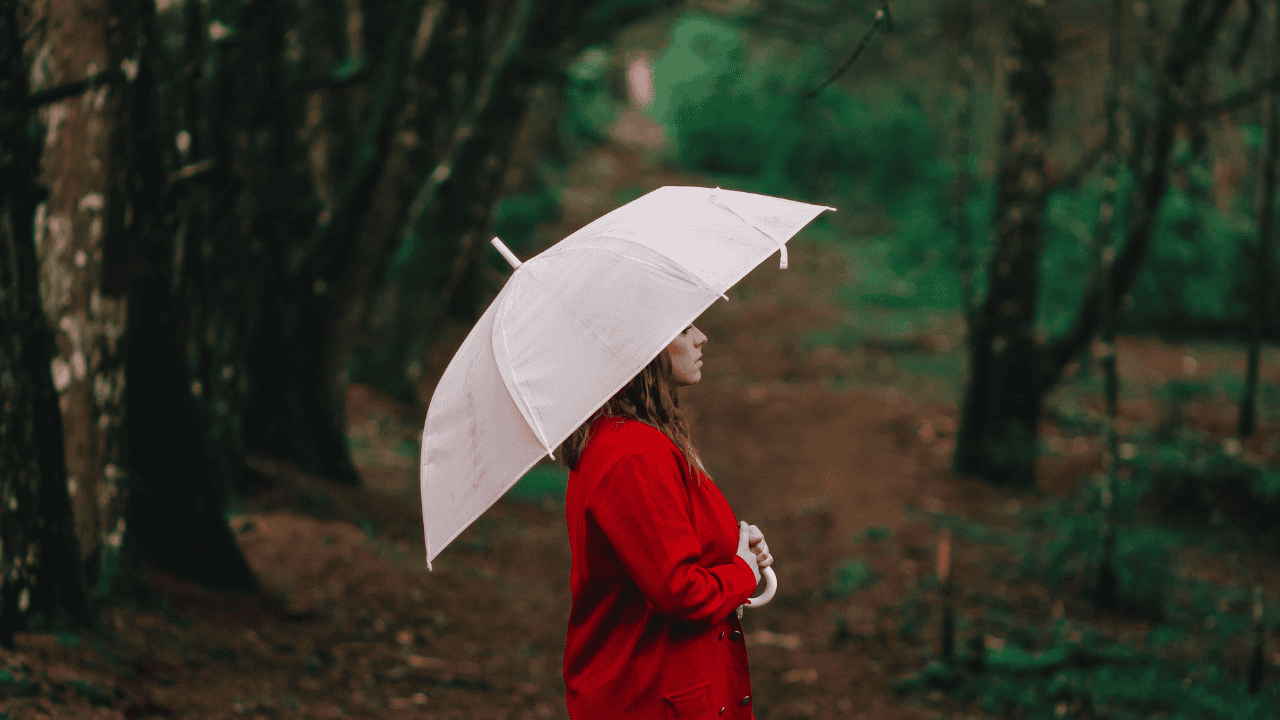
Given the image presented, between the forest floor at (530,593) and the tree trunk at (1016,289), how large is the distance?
0.44 metres

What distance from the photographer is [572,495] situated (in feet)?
7.86

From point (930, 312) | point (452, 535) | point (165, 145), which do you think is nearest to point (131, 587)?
point (165, 145)

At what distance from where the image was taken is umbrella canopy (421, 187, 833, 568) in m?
2.29

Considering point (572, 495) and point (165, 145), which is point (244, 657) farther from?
point (572, 495)

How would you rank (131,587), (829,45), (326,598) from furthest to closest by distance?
(829,45) → (326,598) → (131,587)

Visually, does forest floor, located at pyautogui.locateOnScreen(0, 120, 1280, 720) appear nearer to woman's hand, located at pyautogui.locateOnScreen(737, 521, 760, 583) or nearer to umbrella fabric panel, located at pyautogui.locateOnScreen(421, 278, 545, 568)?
umbrella fabric panel, located at pyautogui.locateOnScreen(421, 278, 545, 568)

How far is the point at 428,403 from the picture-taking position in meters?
8.87

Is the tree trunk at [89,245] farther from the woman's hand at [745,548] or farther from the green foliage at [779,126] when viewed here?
the green foliage at [779,126]

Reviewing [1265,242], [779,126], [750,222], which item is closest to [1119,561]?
[1265,242]

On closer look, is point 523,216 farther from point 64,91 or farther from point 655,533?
point 655,533

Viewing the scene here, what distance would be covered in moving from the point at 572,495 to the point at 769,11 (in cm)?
1066

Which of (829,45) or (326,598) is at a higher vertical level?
(829,45)

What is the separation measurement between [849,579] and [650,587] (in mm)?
5516

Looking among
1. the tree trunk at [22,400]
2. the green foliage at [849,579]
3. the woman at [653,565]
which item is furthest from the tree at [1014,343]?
the tree trunk at [22,400]
